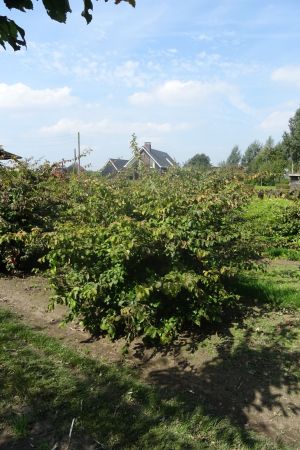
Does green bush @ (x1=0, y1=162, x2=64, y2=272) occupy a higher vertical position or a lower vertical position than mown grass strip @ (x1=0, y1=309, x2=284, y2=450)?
higher

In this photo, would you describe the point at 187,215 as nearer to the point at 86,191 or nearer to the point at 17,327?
the point at 86,191

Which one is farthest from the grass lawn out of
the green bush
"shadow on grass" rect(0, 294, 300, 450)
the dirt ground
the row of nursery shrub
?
the green bush

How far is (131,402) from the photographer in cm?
377

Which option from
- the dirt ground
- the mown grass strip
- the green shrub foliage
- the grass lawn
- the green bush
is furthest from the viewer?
the green bush

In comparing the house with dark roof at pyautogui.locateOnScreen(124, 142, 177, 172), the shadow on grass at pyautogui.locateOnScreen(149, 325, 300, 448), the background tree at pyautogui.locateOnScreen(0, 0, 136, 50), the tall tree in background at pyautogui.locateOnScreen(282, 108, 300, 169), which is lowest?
the shadow on grass at pyautogui.locateOnScreen(149, 325, 300, 448)

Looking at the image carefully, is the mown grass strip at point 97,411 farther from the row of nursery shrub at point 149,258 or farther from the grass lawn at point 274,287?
the grass lawn at point 274,287

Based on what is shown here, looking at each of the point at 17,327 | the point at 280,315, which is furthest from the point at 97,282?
the point at 280,315

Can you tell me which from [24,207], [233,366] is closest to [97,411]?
[233,366]

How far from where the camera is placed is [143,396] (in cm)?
388

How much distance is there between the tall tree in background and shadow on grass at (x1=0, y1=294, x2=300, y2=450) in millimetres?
56201

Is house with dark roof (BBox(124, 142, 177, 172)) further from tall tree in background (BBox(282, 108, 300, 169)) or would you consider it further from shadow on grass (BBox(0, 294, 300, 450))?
tall tree in background (BBox(282, 108, 300, 169))

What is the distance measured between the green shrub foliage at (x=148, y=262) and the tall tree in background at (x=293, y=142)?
183 ft

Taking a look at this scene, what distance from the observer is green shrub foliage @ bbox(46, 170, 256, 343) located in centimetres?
461

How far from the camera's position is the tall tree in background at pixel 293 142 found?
57781 mm
